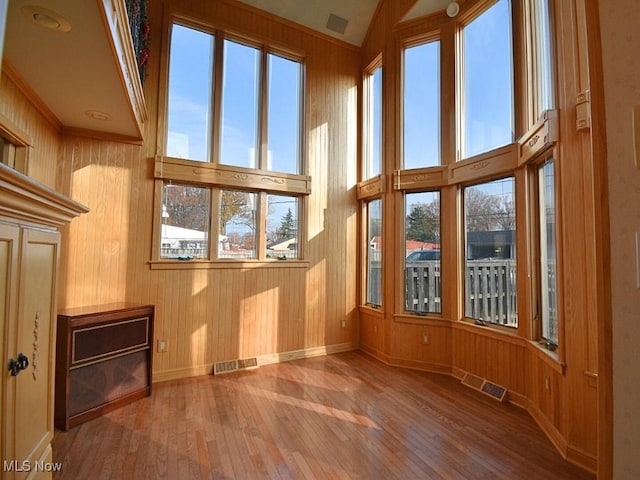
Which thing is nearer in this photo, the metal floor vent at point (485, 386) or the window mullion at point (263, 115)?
the metal floor vent at point (485, 386)

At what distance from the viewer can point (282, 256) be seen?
4621mm

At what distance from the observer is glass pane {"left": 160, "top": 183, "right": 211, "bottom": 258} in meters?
3.90

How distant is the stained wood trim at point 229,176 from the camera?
3.85 metres

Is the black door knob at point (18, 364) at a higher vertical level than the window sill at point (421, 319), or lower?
higher

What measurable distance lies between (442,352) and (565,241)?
6.96 ft

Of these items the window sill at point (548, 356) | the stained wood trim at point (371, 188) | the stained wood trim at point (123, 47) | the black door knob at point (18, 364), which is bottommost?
the window sill at point (548, 356)

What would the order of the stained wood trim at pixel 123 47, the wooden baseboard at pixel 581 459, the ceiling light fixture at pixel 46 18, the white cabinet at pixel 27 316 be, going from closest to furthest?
the white cabinet at pixel 27 316 → the ceiling light fixture at pixel 46 18 → the stained wood trim at pixel 123 47 → the wooden baseboard at pixel 581 459

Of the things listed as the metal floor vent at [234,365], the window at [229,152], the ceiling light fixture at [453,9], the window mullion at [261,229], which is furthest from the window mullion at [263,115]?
the metal floor vent at [234,365]

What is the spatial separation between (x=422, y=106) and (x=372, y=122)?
90 centimetres

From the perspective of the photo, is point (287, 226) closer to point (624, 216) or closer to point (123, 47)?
point (123, 47)

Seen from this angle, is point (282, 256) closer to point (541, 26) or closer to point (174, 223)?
point (174, 223)

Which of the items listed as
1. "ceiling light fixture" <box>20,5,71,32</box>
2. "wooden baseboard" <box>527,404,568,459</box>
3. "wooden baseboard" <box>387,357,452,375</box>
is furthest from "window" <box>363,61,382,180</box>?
"ceiling light fixture" <box>20,5,71,32</box>

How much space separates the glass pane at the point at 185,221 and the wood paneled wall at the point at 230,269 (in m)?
0.20

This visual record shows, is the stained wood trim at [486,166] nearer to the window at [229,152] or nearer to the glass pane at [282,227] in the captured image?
the window at [229,152]
